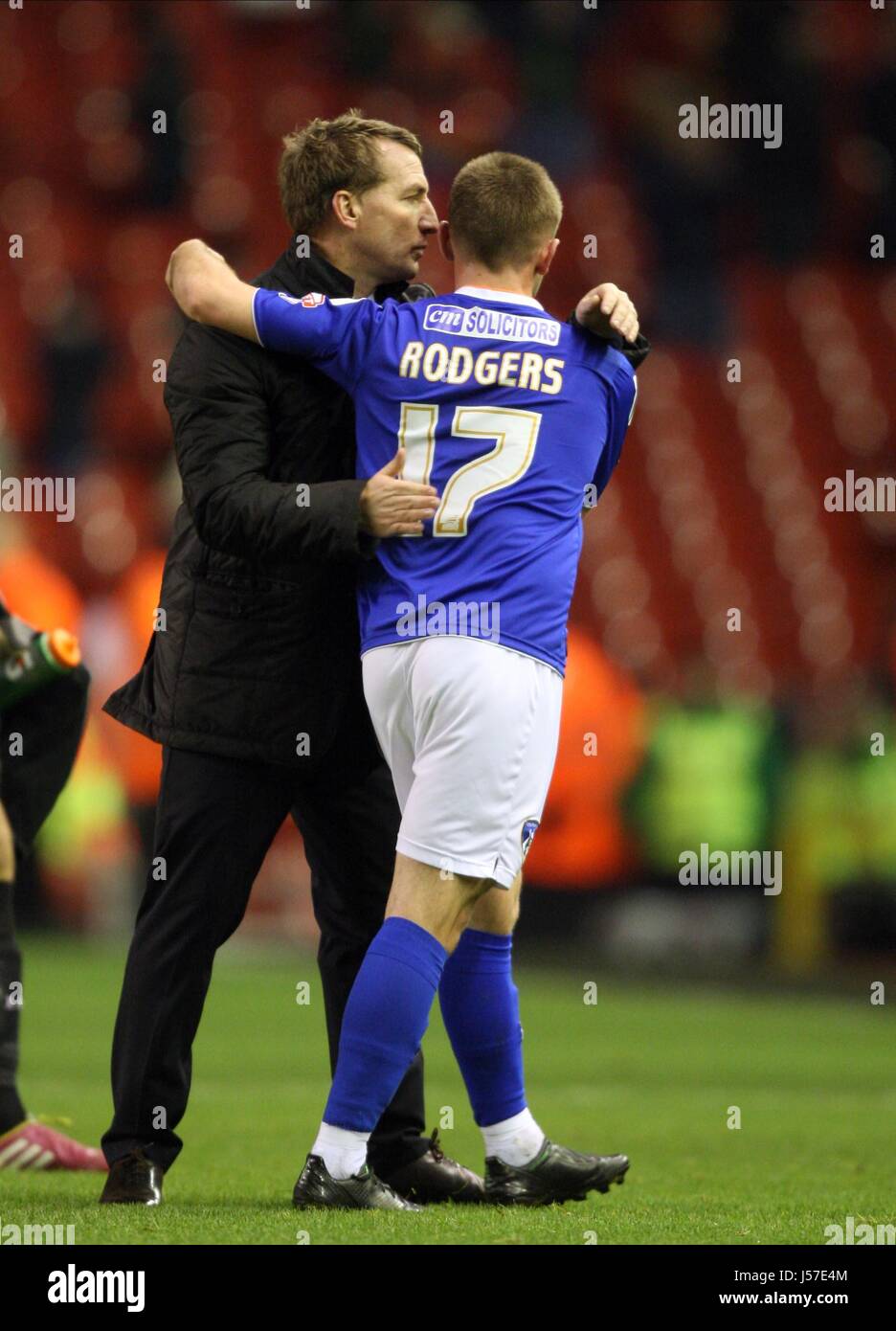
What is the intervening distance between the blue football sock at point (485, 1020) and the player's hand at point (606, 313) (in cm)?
100

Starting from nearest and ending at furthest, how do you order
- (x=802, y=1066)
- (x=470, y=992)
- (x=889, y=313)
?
(x=470, y=992), (x=802, y=1066), (x=889, y=313)

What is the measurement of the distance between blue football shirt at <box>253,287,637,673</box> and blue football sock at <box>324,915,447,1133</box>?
1.58 feet

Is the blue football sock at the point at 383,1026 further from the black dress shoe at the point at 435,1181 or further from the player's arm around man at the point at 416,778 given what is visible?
the black dress shoe at the point at 435,1181

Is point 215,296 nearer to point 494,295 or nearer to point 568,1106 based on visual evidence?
point 494,295

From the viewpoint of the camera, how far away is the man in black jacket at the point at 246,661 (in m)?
3.24

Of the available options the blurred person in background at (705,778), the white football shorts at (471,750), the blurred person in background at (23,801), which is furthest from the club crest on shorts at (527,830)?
the blurred person in background at (705,778)

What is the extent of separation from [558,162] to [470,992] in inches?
430

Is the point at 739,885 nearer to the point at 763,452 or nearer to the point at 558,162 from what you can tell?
the point at 763,452

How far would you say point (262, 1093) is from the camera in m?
5.34

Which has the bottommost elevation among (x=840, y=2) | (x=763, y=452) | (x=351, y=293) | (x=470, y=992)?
(x=470, y=992)

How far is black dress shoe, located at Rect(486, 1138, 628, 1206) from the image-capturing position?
3307 mm

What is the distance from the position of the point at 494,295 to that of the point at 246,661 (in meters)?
0.72

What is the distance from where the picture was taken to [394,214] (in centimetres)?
334
